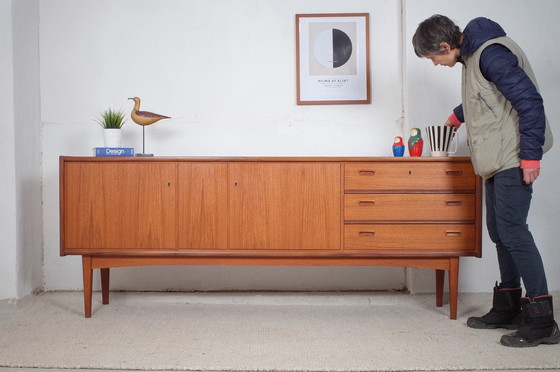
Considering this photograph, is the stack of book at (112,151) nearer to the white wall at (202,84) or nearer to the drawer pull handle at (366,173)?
the white wall at (202,84)

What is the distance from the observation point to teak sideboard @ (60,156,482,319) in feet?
8.07

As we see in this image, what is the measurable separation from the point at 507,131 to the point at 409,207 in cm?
58

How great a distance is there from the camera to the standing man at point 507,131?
202cm

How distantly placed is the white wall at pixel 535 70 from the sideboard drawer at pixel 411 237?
0.72m

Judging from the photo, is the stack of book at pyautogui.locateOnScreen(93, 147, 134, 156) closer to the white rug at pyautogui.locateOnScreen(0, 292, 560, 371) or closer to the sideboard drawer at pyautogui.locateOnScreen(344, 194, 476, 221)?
the white rug at pyautogui.locateOnScreen(0, 292, 560, 371)

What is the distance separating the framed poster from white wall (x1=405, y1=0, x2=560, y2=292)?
11.1 inches

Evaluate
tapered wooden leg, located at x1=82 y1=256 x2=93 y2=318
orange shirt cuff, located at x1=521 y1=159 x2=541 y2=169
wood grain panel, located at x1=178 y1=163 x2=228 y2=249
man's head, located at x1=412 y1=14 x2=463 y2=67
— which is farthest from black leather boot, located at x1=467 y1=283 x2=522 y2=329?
tapered wooden leg, located at x1=82 y1=256 x2=93 y2=318

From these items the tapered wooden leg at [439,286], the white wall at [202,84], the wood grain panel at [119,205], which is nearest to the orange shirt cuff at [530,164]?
the tapered wooden leg at [439,286]

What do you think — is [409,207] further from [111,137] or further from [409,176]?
[111,137]

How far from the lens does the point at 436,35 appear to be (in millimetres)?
2170

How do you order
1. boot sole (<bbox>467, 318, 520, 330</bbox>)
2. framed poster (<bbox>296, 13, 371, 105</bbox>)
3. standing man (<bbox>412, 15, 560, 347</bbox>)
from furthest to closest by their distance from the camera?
framed poster (<bbox>296, 13, 371, 105</bbox>)
boot sole (<bbox>467, 318, 520, 330</bbox>)
standing man (<bbox>412, 15, 560, 347</bbox>)

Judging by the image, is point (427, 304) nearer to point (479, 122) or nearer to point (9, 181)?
point (479, 122)

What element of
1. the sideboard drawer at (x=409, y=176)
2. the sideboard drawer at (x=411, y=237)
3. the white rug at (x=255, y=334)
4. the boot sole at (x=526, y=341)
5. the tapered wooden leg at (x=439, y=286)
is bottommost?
the white rug at (x=255, y=334)

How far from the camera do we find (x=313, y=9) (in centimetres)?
308
